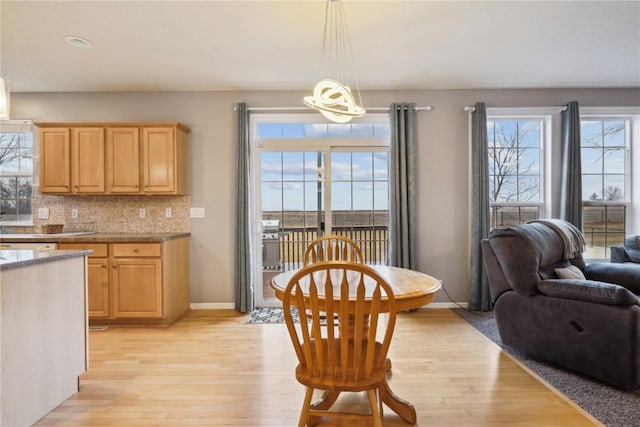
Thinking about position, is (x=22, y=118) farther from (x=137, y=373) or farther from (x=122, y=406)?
(x=122, y=406)

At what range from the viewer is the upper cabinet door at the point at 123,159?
11.2 feet

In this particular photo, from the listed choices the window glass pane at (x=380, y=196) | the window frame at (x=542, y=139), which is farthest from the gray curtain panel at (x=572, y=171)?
the window glass pane at (x=380, y=196)

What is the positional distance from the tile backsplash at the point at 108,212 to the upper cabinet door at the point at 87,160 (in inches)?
12.3

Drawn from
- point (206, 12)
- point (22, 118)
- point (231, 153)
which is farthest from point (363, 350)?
point (22, 118)

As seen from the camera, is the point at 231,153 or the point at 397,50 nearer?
the point at 397,50

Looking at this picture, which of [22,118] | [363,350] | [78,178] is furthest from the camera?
[22,118]

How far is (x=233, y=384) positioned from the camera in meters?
2.10

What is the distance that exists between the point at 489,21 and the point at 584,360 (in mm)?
2522

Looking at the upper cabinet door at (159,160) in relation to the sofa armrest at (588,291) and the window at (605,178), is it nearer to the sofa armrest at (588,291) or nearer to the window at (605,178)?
the sofa armrest at (588,291)

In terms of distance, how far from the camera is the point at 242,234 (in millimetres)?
3594

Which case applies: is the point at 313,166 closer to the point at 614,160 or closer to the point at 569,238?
the point at 569,238

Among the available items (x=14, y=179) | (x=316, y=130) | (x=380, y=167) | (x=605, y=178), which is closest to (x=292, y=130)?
(x=316, y=130)

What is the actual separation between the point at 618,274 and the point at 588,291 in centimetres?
94

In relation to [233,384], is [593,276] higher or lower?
higher
